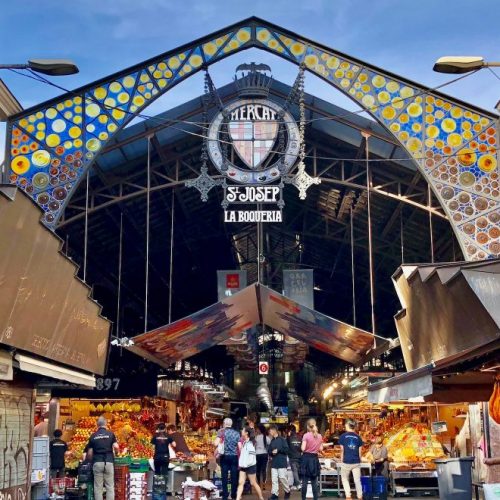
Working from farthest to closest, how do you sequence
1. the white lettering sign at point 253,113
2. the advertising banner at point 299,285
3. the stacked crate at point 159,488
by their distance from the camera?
the advertising banner at point 299,285
the white lettering sign at point 253,113
the stacked crate at point 159,488

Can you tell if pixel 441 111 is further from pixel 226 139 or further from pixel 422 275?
pixel 422 275

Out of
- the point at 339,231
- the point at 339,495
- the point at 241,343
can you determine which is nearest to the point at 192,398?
the point at 241,343

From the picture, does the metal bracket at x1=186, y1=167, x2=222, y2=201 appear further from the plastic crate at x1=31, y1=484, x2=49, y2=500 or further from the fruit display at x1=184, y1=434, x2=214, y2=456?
the fruit display at x1=184, y1=434, x2=214, y2=456

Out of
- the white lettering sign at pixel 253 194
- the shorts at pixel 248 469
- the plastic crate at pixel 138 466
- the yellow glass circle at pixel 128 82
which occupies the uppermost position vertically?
the yellow glass circle at pixel 128 82

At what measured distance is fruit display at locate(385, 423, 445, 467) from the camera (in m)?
16.8

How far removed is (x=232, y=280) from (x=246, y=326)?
1816 millimetres

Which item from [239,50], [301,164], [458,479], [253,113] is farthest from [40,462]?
[239,50]

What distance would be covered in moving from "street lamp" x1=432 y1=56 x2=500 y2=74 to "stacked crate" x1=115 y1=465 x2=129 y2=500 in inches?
330

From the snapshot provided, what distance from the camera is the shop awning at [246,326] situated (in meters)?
15.5

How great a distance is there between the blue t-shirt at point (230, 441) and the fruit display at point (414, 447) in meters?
4.64

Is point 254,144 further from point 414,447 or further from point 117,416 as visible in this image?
point 117,416

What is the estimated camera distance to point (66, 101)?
14.8m

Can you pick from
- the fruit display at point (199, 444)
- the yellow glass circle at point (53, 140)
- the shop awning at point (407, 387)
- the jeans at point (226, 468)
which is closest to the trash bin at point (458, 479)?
the shop awning at point (407, 387)

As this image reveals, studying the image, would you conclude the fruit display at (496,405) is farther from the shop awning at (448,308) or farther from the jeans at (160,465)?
the jeans at (160,465)
